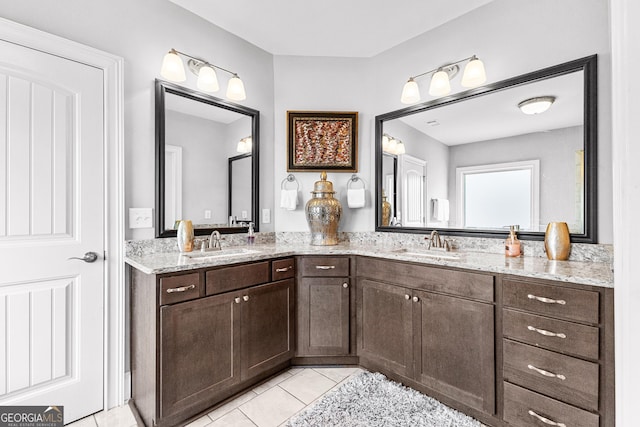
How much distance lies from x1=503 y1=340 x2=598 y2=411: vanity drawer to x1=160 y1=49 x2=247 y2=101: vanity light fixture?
2.39 meters

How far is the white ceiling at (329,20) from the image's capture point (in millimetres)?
2066

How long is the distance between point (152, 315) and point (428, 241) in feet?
6.11

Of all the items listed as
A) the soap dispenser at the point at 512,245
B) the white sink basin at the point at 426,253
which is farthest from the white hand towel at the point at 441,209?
the soap dispenser at the point at 512,245

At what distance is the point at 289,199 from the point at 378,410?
1645mm

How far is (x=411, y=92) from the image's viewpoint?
2.32m

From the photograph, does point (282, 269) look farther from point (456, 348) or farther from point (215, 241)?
point (456, 348)

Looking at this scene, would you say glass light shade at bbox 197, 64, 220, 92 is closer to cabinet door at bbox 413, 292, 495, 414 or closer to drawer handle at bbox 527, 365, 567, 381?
cabinet door at bbox 413, 292, 495, 414

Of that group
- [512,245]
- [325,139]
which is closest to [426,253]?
[512,245]

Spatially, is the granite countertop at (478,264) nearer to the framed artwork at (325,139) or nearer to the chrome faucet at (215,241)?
the chrome faucet at (215,241)

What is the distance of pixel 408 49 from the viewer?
2449 mm

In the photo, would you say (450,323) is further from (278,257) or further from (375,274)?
(278,257)

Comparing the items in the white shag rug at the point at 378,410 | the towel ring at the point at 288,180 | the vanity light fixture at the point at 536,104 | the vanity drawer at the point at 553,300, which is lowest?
the white shag rug at the point at 378,410

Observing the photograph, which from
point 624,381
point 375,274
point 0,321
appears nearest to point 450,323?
point 375,274

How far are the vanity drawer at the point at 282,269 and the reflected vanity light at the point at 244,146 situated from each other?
3.29 feet
